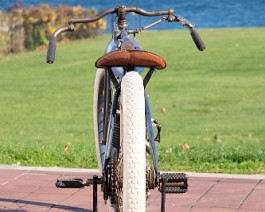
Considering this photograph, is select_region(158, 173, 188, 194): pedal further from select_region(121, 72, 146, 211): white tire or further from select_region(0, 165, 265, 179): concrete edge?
select_region(0, 165, 265, 179): concrete edge

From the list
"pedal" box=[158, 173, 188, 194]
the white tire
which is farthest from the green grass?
the white tire

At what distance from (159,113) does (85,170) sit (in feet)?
22.6

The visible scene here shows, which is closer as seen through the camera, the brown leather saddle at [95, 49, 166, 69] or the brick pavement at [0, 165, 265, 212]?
the brown leather saddle at [95, 49, 166, 69]

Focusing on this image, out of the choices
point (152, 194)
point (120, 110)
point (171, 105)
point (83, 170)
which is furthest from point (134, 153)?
point (171, 105)

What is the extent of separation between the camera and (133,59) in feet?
17.1

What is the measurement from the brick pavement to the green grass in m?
0.58

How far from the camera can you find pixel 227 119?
14.2m

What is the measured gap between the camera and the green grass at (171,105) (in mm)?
8984

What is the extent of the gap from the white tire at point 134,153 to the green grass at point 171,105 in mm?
3453

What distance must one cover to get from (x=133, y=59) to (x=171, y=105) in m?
10.7

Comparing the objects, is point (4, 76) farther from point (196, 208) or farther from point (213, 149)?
point (196, 208)

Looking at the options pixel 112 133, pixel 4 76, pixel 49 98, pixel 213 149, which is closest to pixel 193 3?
pixel 4 76

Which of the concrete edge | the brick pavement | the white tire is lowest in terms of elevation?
the brick pavement

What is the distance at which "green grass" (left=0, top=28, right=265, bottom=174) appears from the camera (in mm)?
8984
